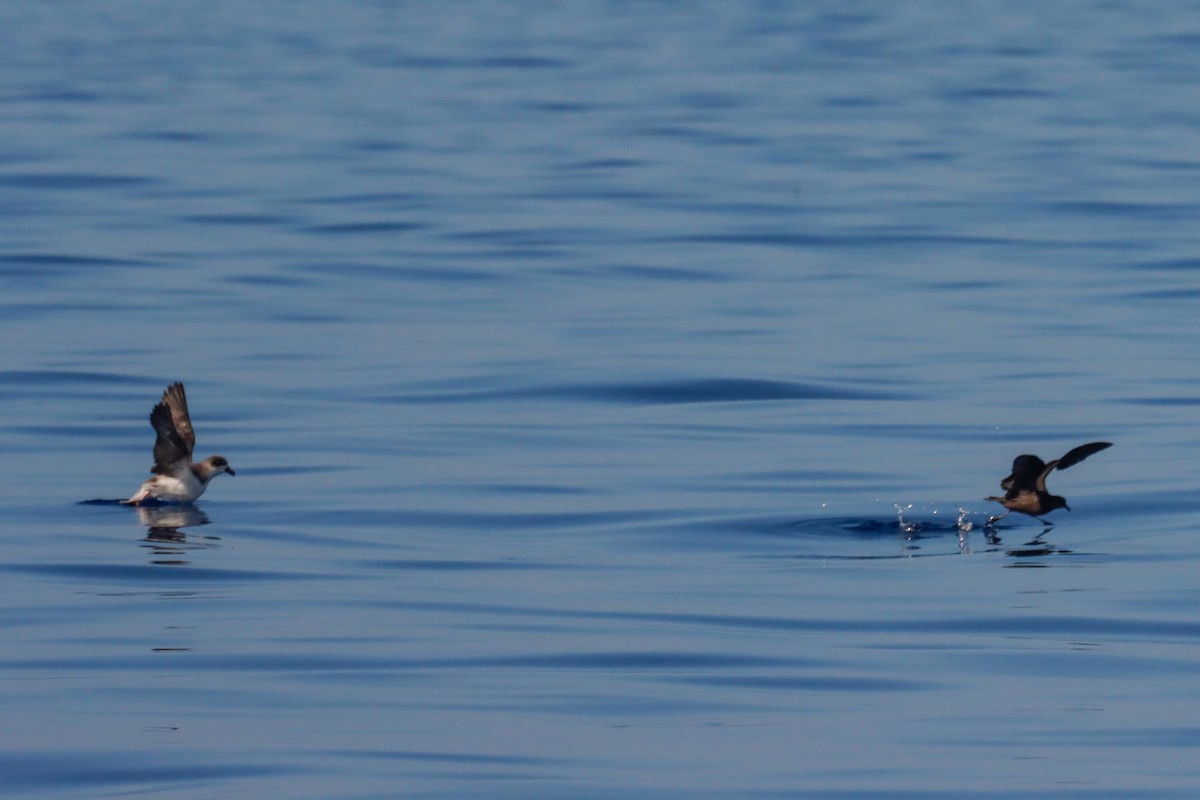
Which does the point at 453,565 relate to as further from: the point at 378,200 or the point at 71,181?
the point at 71,181

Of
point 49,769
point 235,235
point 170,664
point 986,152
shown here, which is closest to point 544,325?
point 235,235

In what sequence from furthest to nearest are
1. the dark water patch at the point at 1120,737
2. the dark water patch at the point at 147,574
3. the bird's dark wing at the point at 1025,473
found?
the bird's dark wing at the point at 1025,473
the dark water patch at the point at 147,574
the dark water patch at the point at 1120,737

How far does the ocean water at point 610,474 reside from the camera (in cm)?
818

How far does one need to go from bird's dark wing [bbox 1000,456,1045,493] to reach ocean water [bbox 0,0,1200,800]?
0.31 meters

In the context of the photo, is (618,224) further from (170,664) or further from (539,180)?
(170,664)

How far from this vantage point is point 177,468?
534 inches

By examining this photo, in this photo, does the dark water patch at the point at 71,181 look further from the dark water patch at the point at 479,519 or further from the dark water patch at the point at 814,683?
the dark water patch at the point at 814,683

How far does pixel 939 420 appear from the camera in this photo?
16.3m

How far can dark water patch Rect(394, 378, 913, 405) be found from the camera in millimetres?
17156

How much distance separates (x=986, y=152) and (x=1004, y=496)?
22.6 metres

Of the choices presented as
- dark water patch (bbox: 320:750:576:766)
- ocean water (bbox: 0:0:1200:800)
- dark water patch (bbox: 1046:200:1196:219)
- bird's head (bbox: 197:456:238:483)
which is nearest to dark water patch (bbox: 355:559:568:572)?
ocean water (bbox: 0:0:1200:800)

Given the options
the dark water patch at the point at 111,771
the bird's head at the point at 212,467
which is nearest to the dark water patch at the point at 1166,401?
the bird's head at the point at 212,467

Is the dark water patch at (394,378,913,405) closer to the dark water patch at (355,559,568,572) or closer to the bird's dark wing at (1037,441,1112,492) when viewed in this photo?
the bird's dark wing at (1037,441,1112,492)

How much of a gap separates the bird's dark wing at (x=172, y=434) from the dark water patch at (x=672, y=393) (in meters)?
3.15
